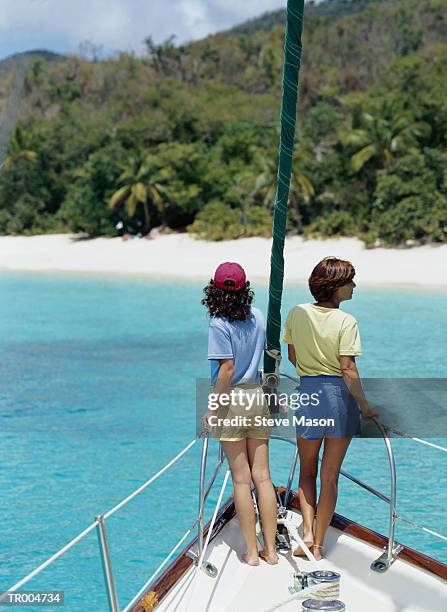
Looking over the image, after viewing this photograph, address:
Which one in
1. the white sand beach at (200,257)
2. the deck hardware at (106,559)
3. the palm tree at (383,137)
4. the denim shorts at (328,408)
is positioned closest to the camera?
the deck hardware at (106,559)

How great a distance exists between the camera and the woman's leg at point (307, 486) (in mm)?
4215

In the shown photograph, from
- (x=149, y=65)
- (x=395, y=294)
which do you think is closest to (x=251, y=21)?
(x=149, y=65)

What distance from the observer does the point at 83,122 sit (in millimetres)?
43438

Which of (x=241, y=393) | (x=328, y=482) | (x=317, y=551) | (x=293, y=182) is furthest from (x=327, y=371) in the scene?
(x=293, y=182)

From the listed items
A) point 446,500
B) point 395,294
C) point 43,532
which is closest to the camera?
point 43,532

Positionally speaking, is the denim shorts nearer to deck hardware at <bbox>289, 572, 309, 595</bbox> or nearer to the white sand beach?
deck hardware at <bbox>289, 572, 309, 595</bbox>

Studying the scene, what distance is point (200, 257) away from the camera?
3177cm

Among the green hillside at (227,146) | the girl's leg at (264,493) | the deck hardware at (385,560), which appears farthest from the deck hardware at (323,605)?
the green hillside at (227,146)

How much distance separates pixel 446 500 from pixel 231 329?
448 centimetres

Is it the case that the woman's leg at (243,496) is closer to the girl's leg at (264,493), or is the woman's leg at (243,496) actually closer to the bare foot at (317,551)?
the girl's leg at (264,493)

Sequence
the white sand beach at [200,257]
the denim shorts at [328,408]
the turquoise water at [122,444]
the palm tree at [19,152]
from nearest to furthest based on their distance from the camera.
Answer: the denim shorts at [328,408], the turquoise water at [122,444], the white sand beach at [200,257], the palm tree at [19,152]

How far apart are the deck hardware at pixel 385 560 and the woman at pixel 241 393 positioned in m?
0.45

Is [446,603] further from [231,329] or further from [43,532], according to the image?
[43,532]

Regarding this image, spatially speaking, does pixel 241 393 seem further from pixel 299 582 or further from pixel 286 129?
pixel 286 129
